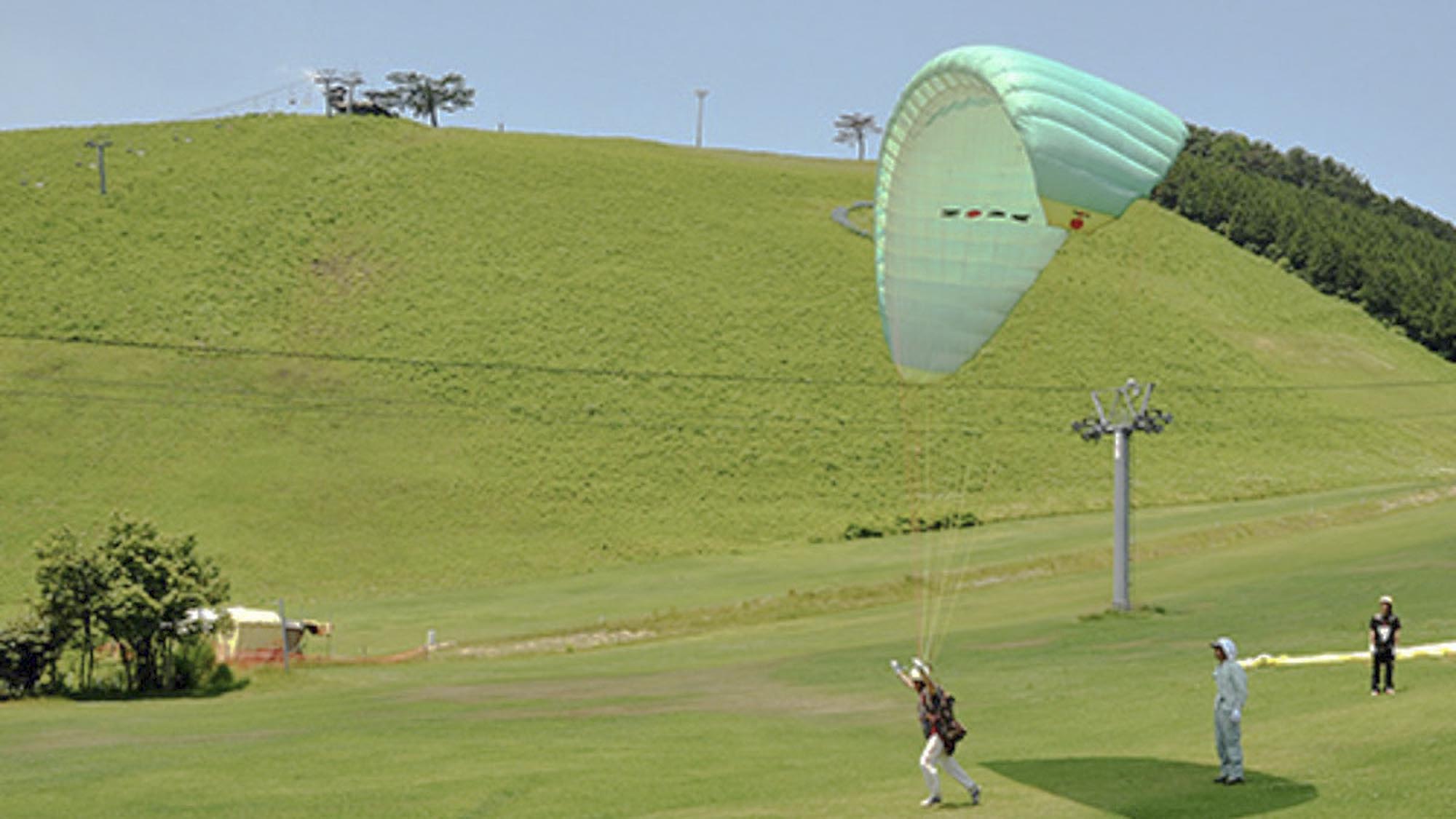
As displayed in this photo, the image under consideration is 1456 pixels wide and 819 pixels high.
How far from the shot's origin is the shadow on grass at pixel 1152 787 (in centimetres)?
1747

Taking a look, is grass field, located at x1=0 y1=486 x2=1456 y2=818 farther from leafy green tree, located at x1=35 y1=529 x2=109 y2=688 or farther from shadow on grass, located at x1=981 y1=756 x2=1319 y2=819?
leafy green tree, located at x1=35 y1=529 x2=109 y2=688

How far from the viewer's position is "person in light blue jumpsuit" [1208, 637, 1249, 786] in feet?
60.8

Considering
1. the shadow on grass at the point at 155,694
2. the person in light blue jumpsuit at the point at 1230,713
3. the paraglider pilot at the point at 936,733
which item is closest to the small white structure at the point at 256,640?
the shadow on grass at the point at 155,694

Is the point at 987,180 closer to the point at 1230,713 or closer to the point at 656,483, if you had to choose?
the point at 1230,713

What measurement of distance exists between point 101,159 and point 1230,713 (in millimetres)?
109869

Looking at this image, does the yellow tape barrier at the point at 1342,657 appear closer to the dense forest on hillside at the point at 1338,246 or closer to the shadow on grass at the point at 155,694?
the shadow on grass at the point at 155,694

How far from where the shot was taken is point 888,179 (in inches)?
837

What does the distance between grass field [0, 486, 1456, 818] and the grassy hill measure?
88.3 ft

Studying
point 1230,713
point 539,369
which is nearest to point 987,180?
point 1230,713

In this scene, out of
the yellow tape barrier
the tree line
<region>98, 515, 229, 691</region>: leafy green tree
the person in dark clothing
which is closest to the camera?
the person in dark clothing

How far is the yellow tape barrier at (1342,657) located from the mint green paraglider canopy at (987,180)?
37.5 feet

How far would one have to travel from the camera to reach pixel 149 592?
4056 cm

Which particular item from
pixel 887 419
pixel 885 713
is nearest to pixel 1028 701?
pixel 885 713

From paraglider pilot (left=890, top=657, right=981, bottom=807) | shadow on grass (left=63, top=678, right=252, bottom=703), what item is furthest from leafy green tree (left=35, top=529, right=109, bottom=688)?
paraglider pilot (left=890, top=657, right=981, bottom=807)
